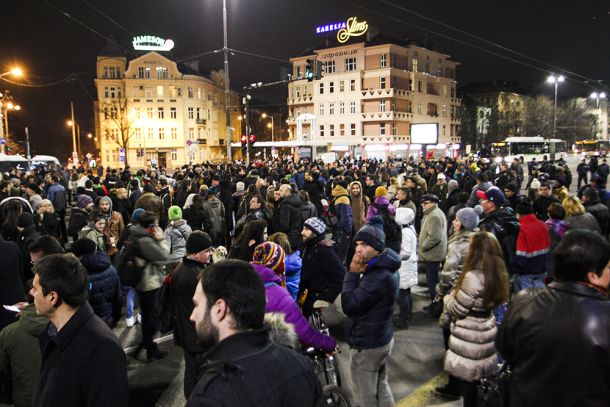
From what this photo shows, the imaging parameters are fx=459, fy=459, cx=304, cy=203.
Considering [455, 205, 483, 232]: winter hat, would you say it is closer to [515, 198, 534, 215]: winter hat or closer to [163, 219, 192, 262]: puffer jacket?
[515, 198, 534, 215]: winter hat

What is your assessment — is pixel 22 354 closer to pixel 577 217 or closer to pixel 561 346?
pixel 561 346

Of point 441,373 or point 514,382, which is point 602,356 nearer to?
point 514,382

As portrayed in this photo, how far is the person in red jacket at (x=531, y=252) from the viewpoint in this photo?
243 inches

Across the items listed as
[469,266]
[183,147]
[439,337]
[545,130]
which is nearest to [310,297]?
[469,266]

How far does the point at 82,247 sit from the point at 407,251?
4.60m

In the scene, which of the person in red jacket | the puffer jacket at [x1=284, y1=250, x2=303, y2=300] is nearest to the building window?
the person in red jacket

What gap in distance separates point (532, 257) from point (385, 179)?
1042cm

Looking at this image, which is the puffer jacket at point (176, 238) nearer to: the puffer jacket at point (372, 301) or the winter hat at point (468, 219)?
the puffer jacket at point (372, 301)

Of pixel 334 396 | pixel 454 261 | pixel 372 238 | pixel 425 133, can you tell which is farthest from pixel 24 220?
pixel 425 133

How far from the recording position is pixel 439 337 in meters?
6.92

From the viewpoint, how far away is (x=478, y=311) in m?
4.19

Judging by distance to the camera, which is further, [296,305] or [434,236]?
[434,236]

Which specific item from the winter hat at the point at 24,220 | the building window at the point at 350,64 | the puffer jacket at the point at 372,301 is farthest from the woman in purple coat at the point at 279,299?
the building window at the point at 350,64

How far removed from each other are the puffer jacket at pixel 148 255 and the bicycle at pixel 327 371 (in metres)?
2.26
